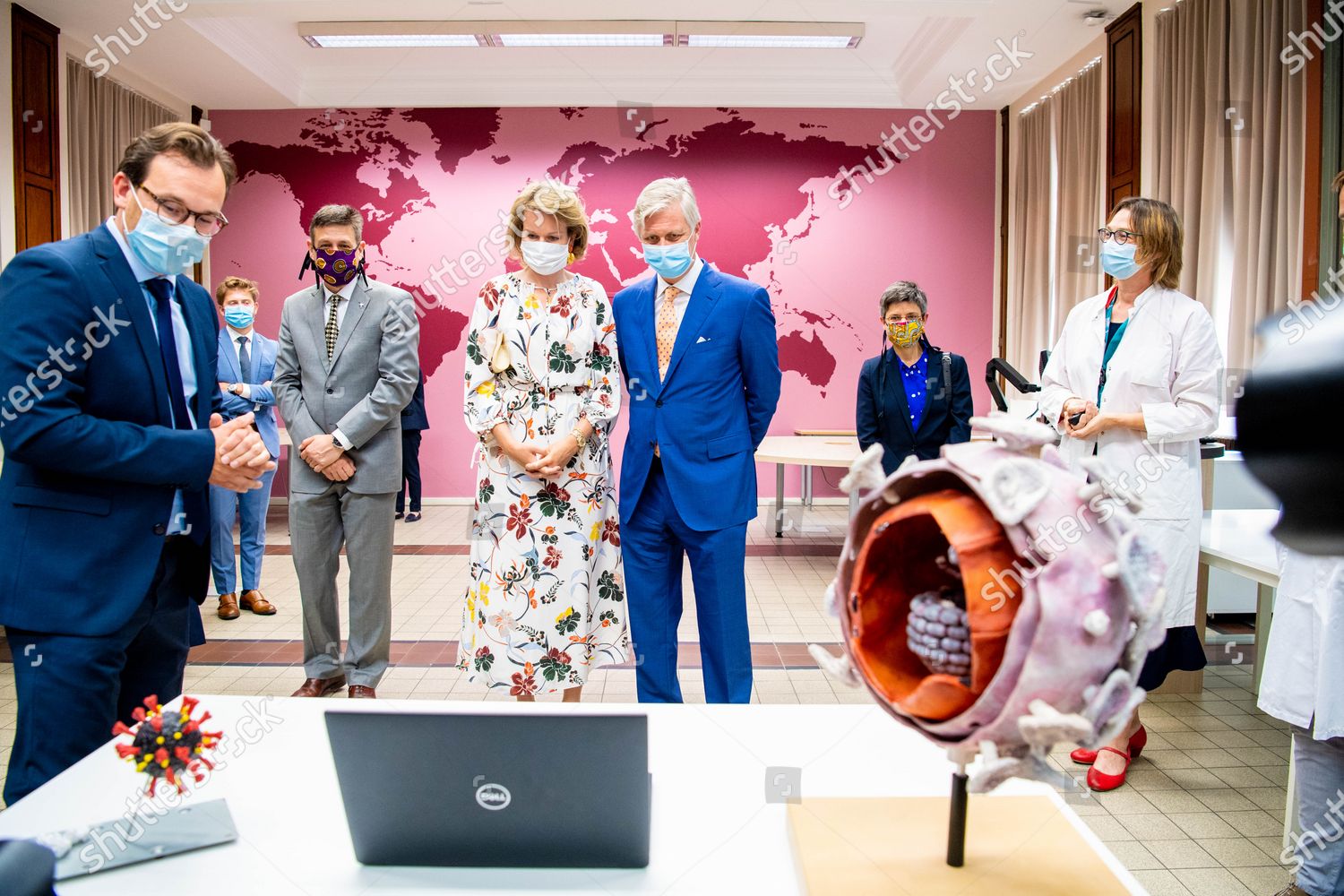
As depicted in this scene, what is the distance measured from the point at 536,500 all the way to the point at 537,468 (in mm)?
119

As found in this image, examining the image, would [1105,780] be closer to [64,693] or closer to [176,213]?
[64,693]

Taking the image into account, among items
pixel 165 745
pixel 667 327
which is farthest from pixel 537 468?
pixel 165 745

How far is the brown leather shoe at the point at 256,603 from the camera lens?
4.33 metres

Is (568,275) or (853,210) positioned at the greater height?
(853,210)

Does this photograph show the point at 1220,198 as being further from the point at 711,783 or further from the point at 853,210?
the point at 711,783

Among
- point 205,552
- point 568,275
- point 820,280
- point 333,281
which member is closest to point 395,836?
point 205,552

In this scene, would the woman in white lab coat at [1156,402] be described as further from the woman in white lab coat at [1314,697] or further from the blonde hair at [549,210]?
the blonde hair at [549,210]

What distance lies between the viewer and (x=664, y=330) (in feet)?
8.21

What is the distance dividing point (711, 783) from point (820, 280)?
7.12 metres

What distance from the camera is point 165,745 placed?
99 centimetres

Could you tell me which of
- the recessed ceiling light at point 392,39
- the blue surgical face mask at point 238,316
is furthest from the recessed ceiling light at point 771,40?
the blue surgical face mask at point 238,316

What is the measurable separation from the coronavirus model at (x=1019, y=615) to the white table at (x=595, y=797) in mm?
303

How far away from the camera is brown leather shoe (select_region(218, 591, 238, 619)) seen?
425 cm

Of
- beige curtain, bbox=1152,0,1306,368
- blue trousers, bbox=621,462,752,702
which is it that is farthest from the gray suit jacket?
beige curtain, bbox=1152,0,1306,368
